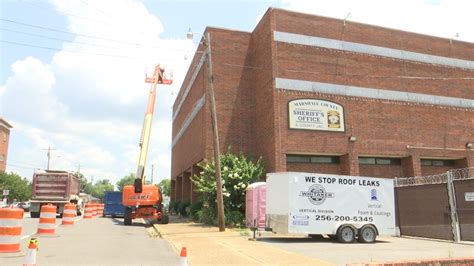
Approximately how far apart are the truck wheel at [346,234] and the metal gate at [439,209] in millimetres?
3830

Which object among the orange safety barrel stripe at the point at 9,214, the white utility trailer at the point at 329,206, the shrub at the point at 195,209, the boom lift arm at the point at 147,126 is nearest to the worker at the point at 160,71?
the boom lift arm at the point at 147,126

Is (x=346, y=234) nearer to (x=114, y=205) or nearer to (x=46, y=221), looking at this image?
(x=46, y=221)

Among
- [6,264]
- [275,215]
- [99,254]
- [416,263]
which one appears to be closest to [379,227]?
[275,215]

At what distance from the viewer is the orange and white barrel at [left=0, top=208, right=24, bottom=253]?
35.8 ft

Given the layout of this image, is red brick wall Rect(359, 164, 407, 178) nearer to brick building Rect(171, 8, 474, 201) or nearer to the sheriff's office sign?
brick building Rect(171, 8, 474, 201)

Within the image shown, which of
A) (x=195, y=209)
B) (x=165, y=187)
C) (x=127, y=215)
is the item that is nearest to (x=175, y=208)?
(x=195, y=209)

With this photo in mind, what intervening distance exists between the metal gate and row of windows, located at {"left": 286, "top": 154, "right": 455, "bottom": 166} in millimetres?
7532

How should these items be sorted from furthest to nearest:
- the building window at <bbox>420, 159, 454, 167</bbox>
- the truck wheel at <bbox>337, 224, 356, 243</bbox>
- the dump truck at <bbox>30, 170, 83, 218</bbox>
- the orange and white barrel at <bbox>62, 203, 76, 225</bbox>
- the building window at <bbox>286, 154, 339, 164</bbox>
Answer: the dump truck at <bbox>30, 170, 83, 218</bbox>, the building window at <bbox>420, 159, 454, 167</bbox>, the building window at <bbox>286, 154, 339, 164</bbox>, the orange and white barrel at <bbox>62, 203, 76, 225</bbox>, the truck wheel at <bbox>337, 224, 356, 243</bbox>

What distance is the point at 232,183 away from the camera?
24.7 meters

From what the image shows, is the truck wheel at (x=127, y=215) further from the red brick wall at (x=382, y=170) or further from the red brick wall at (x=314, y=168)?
the red brick wall at (x=382, y=170)

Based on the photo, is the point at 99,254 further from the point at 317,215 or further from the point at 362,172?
the point at 362,172

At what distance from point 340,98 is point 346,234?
495 inches

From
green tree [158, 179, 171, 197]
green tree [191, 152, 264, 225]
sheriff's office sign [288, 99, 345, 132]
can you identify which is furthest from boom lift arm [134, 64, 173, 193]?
green tree [158, 179, 171, 197]

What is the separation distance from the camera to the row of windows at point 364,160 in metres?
26.6
